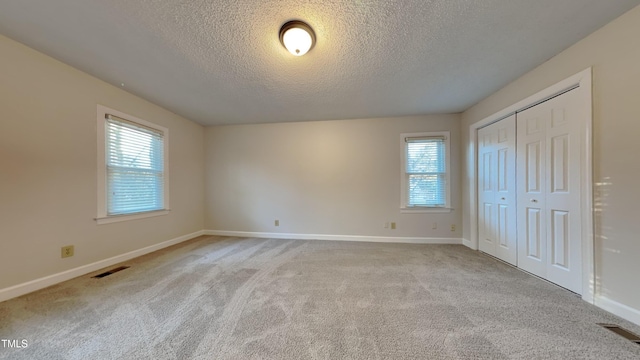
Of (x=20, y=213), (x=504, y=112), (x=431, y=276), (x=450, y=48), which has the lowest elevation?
(x=431, y=276)

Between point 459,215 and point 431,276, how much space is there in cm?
187

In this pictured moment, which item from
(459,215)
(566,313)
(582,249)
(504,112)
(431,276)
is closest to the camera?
(566,313)

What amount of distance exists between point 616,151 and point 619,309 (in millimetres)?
1218

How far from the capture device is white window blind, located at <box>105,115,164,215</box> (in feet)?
9.19

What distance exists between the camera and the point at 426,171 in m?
3.93

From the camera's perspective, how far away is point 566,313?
1751mm

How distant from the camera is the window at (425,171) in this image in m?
3.88

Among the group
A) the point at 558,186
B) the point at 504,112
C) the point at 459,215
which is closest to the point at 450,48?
the point at 504,112

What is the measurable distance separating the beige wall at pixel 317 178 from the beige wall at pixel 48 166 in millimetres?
1727

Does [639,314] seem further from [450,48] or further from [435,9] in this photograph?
[435,9]

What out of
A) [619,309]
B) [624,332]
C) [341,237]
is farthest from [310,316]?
[341,237]

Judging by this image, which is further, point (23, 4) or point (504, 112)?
point (504, 112)

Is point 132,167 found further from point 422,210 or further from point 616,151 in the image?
point 616,151

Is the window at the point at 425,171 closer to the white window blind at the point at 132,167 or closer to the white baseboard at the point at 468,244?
the white baseboard at the point at 468,244
